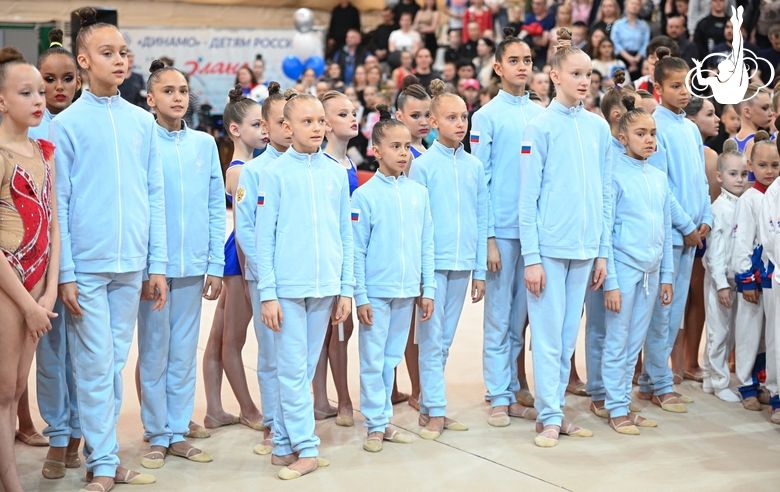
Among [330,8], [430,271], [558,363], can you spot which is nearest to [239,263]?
[430,271]

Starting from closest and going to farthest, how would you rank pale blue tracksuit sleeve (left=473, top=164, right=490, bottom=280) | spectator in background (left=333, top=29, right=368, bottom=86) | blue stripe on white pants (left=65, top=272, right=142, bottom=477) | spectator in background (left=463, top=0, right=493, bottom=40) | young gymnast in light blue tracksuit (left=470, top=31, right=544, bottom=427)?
blue stripe on white pants (left=65, top=272, right=142, bottom=477) → pale blue tracksuit sleeve (left=473, top=164, right=490, bottom=280) → young gymnast in light blue tracksuit (left=470, top=31, right=544, bottom=427) → spectator in background (left=463, top=0, right=493, bottom=40) → spectator in background (left=333, top=29, right=368, bottom=86)

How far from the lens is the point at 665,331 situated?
498 cm

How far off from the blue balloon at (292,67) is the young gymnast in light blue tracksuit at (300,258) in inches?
389

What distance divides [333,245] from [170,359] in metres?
0.95

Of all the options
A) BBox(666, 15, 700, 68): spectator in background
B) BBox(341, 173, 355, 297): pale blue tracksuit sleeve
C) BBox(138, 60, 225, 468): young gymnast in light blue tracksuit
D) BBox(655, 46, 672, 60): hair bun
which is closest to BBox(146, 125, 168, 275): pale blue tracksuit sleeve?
BBox(138, 60, 225, 468): young gymnast in light blue tracksuit

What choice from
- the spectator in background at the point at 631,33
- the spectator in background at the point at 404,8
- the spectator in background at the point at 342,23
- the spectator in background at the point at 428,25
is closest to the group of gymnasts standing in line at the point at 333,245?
the spectator in background at the point at 631,33

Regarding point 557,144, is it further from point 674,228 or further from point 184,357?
point 184,357

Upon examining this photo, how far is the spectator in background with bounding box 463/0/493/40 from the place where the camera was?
12508 mm

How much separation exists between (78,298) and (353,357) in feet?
8.35

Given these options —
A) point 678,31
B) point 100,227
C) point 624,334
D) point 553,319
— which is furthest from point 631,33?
point 100,227

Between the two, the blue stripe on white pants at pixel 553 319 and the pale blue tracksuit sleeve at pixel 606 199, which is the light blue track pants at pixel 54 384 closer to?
the blue stripe on white pants at pixel 553 319

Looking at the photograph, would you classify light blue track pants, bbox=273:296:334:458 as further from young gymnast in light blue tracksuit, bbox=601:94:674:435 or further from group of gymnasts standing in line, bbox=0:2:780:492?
young gymnast in light blue tracksuit, bbox=601:94:674:435

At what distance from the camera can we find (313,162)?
3.99 meters

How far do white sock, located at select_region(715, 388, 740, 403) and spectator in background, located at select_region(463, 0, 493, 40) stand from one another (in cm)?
823
